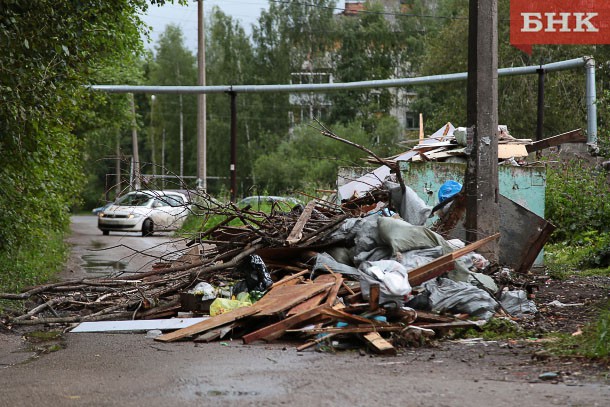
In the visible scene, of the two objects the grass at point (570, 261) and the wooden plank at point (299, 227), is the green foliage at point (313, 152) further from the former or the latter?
the wooden plank at point (299, 227)

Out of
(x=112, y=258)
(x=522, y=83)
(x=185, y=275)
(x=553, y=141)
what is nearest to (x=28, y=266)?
(x=185, y=275)

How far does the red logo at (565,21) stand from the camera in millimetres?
32750

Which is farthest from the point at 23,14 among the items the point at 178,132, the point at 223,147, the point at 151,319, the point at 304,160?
the point at 178,132

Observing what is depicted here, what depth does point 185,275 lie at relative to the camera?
1040cm

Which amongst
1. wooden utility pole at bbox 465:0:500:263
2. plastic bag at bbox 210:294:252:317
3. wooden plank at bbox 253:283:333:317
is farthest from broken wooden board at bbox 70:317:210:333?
wooden utility pole at bbox 465:0:500:263

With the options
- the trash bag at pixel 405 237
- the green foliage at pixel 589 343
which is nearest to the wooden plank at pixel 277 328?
the trash bag at pixel 405 237

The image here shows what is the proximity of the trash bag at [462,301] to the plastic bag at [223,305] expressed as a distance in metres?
2.02

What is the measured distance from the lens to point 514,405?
529cm

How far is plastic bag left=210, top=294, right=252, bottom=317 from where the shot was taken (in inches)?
355

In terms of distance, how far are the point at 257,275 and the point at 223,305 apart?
0.74 metres

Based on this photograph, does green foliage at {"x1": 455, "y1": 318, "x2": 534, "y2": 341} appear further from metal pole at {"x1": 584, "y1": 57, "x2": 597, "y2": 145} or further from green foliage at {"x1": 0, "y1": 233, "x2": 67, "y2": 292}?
metal pole at {"x1": 584, "y1": 57, "x2": 597, "y2": 145}

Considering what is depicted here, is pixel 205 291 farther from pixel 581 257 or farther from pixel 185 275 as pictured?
pixel 581 257

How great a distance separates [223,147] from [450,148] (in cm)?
5033

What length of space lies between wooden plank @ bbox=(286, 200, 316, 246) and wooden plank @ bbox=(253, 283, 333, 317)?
92 centimetres
